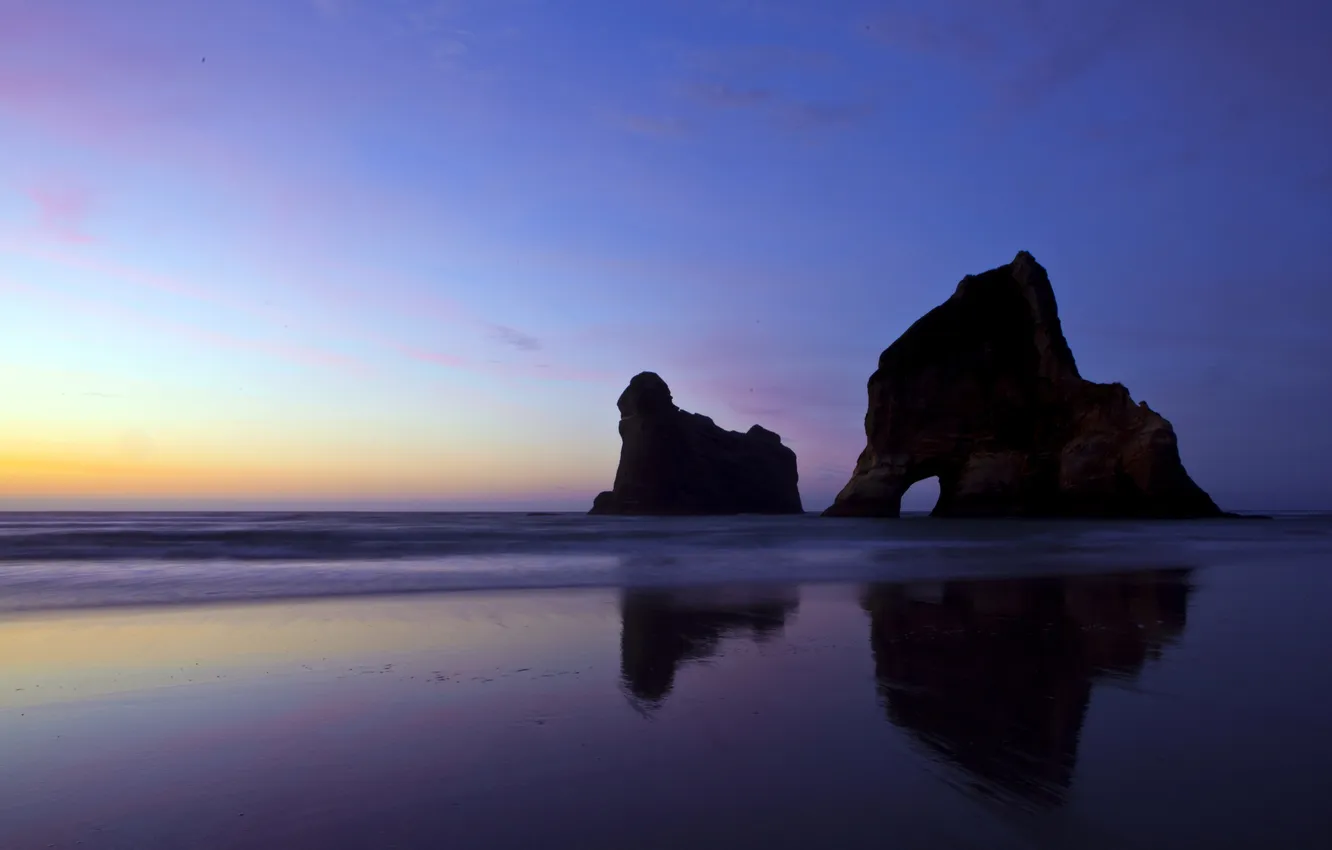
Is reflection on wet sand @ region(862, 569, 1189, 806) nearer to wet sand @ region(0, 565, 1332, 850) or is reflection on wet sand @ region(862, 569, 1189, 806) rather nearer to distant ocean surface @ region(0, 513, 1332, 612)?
wet sand @ region(0, 565, 1332, 850)

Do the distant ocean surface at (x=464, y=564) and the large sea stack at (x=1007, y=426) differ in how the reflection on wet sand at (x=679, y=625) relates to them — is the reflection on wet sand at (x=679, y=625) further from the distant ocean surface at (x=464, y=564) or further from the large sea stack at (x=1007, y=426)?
the large sea stack at (x=1007, y=426)

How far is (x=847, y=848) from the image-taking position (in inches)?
105

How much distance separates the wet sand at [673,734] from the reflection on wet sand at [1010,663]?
1.3 inches

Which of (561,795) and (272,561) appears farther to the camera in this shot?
(272,561)

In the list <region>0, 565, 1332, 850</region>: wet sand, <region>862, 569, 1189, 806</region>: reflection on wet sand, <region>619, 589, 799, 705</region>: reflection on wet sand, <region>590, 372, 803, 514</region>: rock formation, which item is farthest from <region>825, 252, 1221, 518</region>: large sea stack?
<region>0, 565, 1332, 850</region>: wet sand

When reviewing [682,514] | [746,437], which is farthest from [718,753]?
[746,437]

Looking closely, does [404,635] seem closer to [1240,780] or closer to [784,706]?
[784,706]

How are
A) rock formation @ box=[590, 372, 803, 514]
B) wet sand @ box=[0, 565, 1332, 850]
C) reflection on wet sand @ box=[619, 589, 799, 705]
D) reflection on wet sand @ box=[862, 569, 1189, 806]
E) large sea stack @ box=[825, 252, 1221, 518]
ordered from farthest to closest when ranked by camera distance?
1. rock formation @ box=[590, 372, 803, 514]
2. large sea stack @ box=[825, 252, 1221, 518]
3. reflection on wet sand @ box=[619, 589, 799, 705]
4. reflection on wet sand @ box=[862, 569, 1189, 806]
5. wet sand @ box=[0, 565, 1332, 850]

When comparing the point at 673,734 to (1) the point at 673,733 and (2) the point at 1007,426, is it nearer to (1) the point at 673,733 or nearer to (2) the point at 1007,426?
(1) the point at 673,733

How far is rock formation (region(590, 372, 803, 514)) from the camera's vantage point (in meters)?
92.4

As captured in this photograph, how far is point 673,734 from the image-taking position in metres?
4.11

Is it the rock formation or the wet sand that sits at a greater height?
the rock formation

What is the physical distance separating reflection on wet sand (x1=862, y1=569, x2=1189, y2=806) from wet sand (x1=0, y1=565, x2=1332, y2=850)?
3cm

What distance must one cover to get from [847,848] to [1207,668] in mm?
4588
